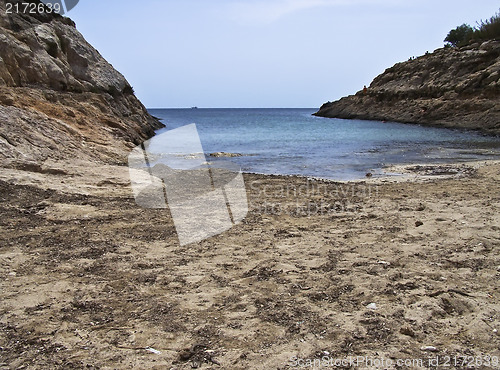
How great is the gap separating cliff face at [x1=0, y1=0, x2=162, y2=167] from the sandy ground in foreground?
213 centimetres

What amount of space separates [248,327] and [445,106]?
119ft

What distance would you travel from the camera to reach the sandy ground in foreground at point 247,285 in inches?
107

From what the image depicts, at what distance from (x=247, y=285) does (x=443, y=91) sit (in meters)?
38.2

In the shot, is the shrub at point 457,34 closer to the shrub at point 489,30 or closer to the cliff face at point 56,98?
the shrub at point 489,30

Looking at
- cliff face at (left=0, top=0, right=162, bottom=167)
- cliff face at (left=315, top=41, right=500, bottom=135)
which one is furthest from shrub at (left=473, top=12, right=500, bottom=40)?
cliff face at (left=0, top=0, right=162, bottom=167)

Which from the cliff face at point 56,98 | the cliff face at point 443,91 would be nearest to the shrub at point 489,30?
the cliff face at point 443,91

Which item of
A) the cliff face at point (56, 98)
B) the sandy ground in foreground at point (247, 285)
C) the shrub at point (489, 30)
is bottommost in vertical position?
the sandy ground in foreground at point (247, 285)

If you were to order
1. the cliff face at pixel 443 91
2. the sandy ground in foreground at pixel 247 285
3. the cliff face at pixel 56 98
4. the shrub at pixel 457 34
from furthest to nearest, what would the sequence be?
the shrub at pixel 457 34 < the cliff face at pixel 443 91 < the cliff face at pixel 56 98 < the sandy ground in foreground at pixel 247 285

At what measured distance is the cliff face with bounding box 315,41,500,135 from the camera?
97.1 ft

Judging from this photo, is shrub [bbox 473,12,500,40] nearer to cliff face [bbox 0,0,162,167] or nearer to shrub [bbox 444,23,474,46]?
shrub [bbox 444,23,474,46]

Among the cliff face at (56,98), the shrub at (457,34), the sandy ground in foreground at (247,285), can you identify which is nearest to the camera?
the sandy ground in foreground at (247,285)

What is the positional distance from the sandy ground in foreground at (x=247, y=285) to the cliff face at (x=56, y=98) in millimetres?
2131

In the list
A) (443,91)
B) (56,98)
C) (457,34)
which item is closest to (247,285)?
(56,98)

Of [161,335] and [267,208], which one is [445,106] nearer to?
[267,208]
